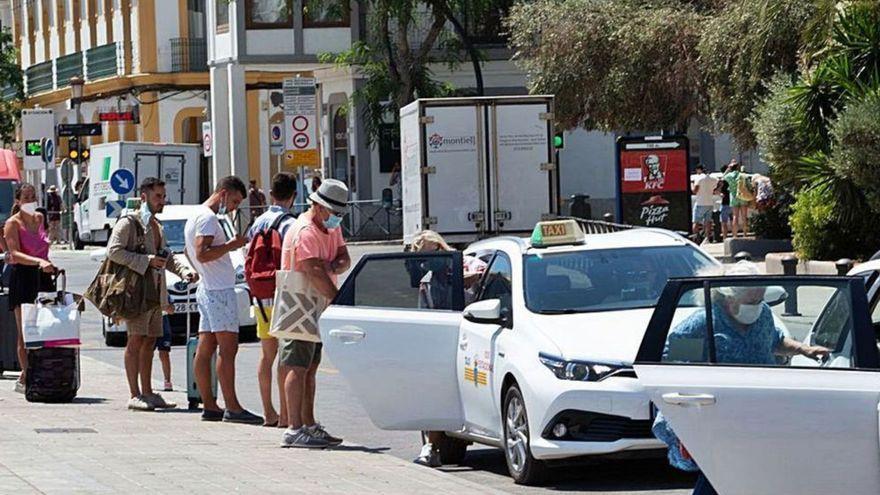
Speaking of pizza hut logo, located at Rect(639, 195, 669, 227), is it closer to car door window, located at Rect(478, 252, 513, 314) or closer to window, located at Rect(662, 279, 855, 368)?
car door window, located at Rect(478, 252, 513, 314)

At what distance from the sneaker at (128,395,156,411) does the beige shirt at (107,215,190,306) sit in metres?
0.78

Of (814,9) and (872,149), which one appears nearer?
(872,149)

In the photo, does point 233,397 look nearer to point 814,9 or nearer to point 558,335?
point 558,335

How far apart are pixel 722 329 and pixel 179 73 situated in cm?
5690

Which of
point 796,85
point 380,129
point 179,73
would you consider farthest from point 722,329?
point 179,73

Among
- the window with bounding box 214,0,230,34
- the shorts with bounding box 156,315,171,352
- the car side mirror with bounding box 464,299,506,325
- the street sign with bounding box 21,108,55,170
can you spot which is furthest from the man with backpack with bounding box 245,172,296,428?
the window with bounding box 214,0,230,34

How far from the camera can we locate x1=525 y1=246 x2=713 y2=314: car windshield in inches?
451

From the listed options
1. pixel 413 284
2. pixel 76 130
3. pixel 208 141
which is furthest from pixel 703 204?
pixel 413 284

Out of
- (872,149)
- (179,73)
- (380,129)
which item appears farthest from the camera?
(179,73)

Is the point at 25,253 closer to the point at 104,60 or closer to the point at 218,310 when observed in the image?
the point at 218,310

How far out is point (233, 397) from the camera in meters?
13.7

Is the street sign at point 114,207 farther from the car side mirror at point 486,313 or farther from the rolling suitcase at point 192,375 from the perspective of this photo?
the car side mirror at point 486,313

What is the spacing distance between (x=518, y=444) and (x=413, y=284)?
1.39m

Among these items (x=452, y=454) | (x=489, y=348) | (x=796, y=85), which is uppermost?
(x=796, y=85)
